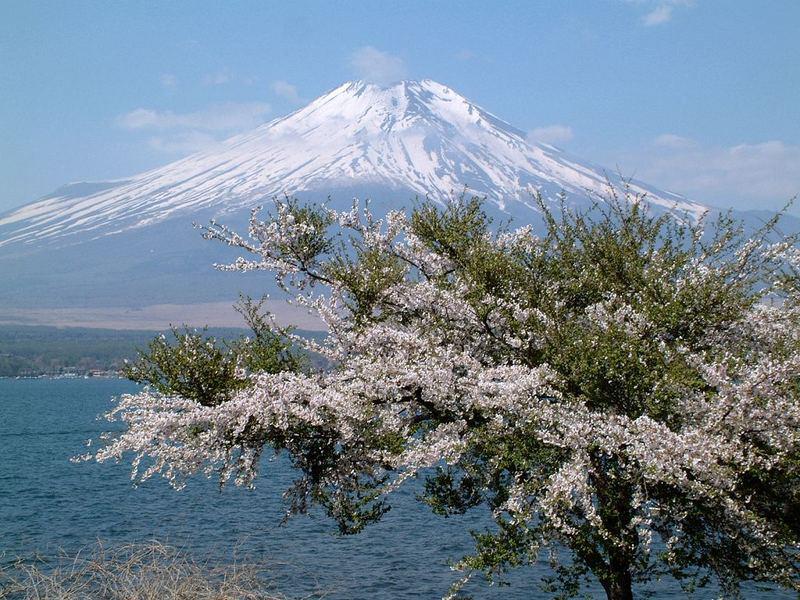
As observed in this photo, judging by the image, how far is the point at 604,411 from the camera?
34.8 ft

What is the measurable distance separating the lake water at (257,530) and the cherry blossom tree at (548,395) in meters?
3.15

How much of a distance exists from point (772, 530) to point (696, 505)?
2.96ft

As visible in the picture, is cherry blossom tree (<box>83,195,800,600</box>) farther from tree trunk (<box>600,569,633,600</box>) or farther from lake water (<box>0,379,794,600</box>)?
lake water (<box>0,379,794,600</box>)

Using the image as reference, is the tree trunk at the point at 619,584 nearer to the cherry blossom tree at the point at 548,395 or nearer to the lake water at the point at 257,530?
the cherry blossom tree at the point at 548,395

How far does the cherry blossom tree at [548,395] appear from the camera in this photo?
999cm

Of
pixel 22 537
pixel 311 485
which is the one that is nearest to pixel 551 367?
pixel 311 485

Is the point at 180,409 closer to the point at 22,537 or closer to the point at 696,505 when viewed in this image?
the point at 696,505

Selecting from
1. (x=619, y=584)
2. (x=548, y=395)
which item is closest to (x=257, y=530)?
(x=619, y=584)

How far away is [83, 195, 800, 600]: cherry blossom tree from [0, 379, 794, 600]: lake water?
3.15 meters

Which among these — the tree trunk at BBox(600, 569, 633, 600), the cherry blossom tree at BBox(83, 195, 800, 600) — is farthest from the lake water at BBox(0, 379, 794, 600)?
the tree trunk at BBox(600, 569, 633, 600)

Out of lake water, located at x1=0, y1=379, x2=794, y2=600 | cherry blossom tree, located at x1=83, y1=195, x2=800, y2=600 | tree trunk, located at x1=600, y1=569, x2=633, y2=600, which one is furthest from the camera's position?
lake water, located at x1=0, y1=379, x2=794, y2=600

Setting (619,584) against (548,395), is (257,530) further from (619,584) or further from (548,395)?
(548,395)

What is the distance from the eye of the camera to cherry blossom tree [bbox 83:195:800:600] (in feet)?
32.8

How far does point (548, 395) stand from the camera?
11.2 meters
